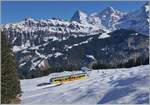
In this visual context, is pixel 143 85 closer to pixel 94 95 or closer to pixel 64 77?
pixel 94 95

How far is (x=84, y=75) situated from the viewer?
127625mm

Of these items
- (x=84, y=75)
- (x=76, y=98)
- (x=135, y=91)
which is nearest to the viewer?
(x=135, y=91)

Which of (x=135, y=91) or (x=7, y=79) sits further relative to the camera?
(x=7, y=79)

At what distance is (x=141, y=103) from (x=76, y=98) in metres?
15.4

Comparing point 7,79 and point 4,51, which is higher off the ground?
point 4,51

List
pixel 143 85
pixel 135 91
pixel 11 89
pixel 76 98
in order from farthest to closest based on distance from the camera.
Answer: pixel 11 89 → pixel 76 98 → pixel 143 85 → pixel 135 91

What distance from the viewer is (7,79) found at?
42.2 meters

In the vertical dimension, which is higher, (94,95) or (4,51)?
(4,51)

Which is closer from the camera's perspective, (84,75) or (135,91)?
(135,91)

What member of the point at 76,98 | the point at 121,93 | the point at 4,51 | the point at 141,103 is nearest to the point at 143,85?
the point at 121,93

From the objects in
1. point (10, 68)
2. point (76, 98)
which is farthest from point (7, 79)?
point (76, 98)

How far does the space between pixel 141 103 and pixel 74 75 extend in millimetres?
108804

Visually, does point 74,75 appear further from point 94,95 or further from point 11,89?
point 94,95

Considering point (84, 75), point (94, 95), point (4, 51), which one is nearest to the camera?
point (94, 95)
